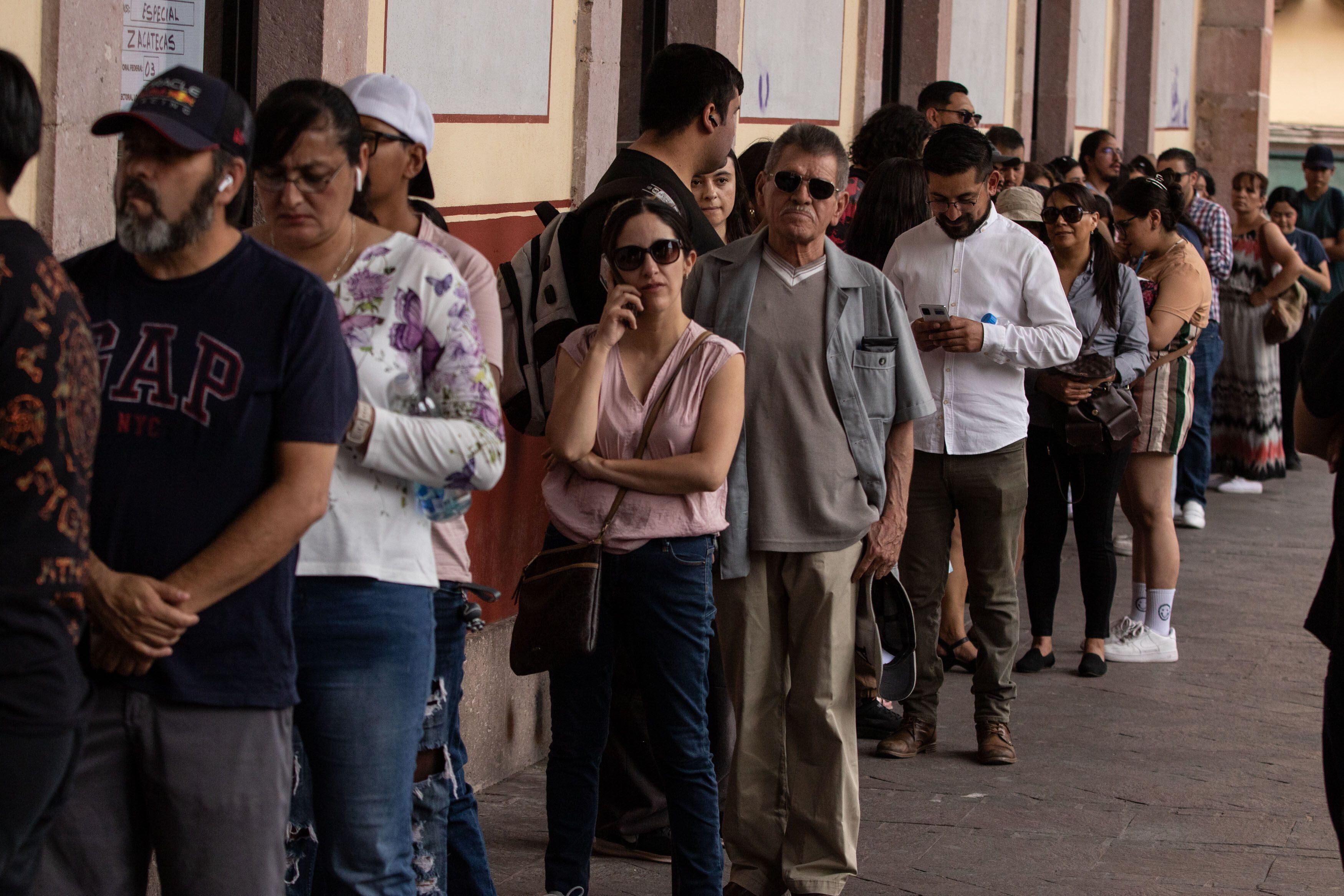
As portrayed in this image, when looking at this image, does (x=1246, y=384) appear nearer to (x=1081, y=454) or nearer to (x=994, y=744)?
(x=1081, y=454)

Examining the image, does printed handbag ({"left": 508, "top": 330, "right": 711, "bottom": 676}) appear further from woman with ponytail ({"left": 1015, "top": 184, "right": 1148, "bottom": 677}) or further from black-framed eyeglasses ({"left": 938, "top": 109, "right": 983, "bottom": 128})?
black-framed eyeglasses ({"left": 938, "top": 109, "right": 983, "bottom": 128})

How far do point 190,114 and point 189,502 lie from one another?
60 centimetres

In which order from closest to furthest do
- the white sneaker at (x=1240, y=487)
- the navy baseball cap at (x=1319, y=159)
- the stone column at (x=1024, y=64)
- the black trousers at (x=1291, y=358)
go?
the white sneaker at (x=1240, y=487) → the black trousers at (x=1291, y=358) → the stone column at (x=1024, y=64) → the navy baseball cap at (x=1319, y=159)

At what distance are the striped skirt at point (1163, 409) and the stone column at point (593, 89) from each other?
2.58 meters

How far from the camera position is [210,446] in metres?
2.72

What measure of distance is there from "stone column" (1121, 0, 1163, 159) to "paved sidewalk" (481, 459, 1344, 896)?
409 inches

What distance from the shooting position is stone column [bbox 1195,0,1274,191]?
20266 millimetres

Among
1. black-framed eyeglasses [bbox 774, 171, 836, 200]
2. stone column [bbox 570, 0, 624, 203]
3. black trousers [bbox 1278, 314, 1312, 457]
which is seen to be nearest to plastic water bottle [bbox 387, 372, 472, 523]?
black-framed eyeglasses [bbox 774, 171, 836, 200]

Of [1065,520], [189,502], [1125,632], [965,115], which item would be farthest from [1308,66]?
[189,502]

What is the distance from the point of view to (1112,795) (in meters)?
5.76

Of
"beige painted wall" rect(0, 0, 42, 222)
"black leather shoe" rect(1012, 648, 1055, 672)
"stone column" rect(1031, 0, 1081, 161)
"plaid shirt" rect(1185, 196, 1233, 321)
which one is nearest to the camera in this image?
"beige painted wall" rect(0, 0, 42, 222)

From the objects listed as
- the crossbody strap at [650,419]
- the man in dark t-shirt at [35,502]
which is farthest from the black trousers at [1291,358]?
the man in dark t-shirt at [35,502]

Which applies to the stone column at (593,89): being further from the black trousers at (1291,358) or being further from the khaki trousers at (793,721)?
the black trousers at (1291,358)

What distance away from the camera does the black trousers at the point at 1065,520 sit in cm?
720
